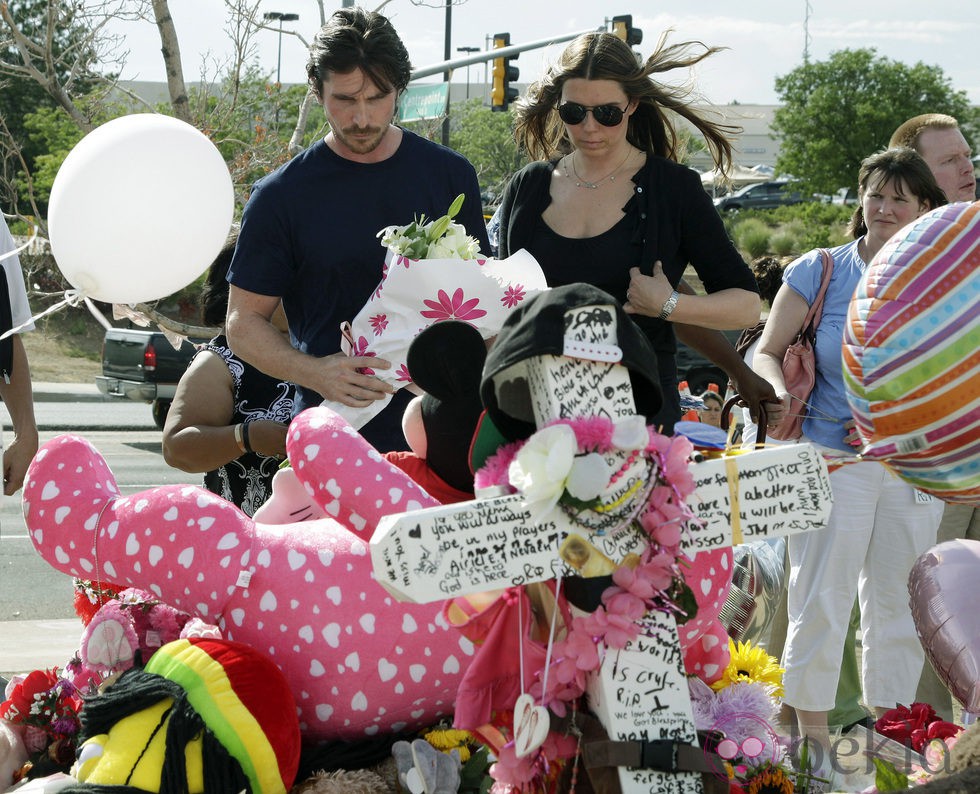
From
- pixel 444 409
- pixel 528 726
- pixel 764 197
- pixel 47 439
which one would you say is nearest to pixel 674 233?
pixel 444 409

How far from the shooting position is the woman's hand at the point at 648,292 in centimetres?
284

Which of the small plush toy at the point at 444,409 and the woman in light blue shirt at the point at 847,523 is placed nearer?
the small plush toy at the point at 444,409

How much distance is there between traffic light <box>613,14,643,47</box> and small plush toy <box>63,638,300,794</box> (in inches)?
488

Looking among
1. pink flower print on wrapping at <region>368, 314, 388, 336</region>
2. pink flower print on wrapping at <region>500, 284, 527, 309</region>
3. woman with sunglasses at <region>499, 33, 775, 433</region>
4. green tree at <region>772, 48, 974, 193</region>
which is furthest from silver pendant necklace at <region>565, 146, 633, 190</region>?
green tree at <region>772, 48, 974, 193</region>

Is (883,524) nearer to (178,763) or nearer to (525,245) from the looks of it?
(525,245)

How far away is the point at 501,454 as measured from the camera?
1.60 meters

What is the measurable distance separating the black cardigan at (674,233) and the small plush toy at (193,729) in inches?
60.3

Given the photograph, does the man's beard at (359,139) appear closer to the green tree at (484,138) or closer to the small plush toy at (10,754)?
the small plush toy at (10,754)

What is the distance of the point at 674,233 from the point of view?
298 centimetres

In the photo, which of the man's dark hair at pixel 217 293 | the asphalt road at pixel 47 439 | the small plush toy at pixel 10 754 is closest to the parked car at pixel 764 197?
the asphalt road at pixel 47 439

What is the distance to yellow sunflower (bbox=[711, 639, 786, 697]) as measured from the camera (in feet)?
6.88

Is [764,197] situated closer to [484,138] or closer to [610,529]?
[484,138]

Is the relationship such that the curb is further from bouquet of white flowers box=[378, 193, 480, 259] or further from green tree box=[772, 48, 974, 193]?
green tree box=[772, 48, 974, 193]

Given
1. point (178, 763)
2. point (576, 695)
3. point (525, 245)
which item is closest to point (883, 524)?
point (525, 245)
